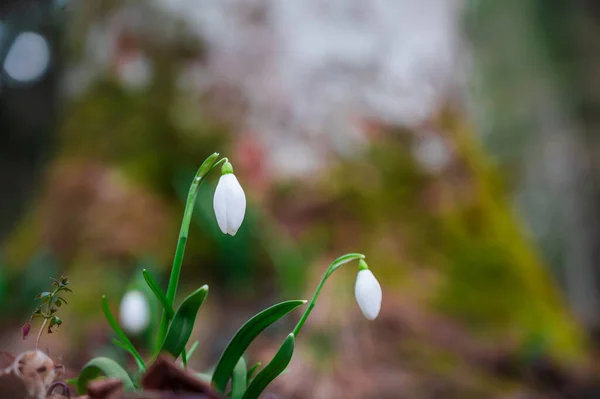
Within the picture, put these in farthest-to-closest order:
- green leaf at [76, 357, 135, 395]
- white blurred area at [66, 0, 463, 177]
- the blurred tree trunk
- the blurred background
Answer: the blurred tree trunk → white blurred area at [66, 0, 463, 177] → the blurred background → green leaf at [76, 357, 135, 395]

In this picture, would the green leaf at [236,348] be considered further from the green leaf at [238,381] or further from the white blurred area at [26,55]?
the white blurred area at [26,55]

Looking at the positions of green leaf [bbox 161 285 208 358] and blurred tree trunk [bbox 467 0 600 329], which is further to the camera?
blurred tree trunk [bbox 467 0 600 329]

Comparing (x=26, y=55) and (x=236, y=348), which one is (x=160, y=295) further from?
(x=26, y=55)

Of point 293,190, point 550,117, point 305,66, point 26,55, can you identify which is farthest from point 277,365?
point 550,117

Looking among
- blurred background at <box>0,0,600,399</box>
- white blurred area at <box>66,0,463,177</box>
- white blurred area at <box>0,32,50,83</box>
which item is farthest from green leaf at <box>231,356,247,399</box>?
white blurred area at <box>66,0,463,177</box>

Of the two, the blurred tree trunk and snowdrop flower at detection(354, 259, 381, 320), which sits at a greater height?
the blurred tree trunk

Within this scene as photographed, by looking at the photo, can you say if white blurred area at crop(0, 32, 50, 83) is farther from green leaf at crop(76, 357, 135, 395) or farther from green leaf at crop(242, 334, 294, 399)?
green leaf at crop(242, 334, 294, 399)
